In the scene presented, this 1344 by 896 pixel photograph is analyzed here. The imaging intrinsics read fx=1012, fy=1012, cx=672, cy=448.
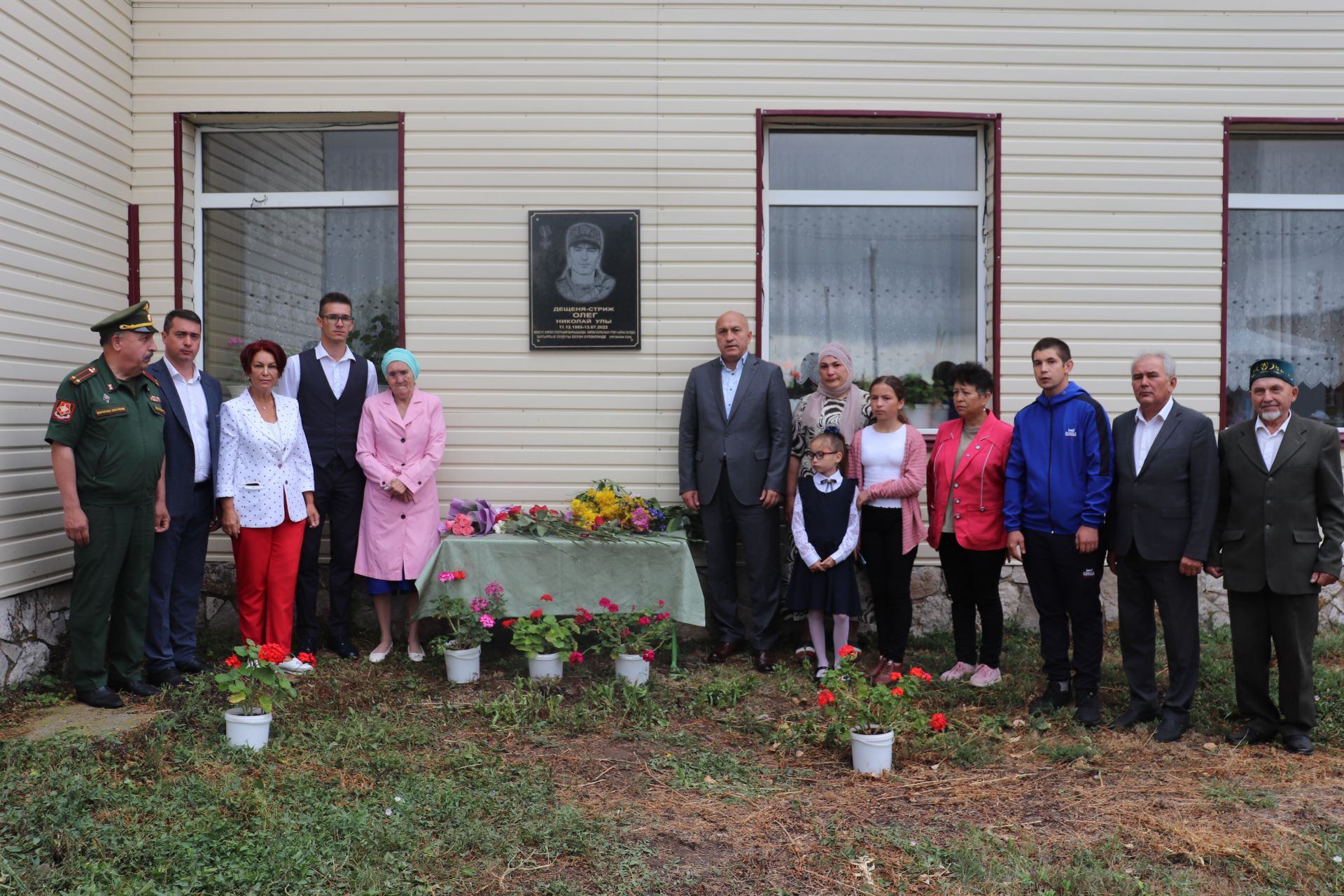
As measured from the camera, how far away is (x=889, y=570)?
5203mm

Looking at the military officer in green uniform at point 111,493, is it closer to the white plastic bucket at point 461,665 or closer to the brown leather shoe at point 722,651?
the white plastic bucket at point 461,665

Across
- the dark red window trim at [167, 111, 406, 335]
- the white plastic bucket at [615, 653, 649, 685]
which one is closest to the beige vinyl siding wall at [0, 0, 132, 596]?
the dark red window trim at [167, 111, 406, 335]

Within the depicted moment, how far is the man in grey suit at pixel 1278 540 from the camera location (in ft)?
13.8

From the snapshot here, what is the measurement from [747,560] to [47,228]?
4142 millimetres

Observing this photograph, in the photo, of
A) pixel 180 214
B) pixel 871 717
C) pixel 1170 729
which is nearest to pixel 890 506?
pixel 871 717

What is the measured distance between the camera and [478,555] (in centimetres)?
542

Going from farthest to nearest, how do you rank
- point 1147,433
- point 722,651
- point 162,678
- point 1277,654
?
point 722,651 < point 162,678 < point 1147,433 < point 1277,654

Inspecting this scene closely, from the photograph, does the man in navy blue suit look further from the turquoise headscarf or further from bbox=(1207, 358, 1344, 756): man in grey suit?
bbox=(1207, 358, 1344, 756): man in grey suit

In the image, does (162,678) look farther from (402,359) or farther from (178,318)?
(402,359)

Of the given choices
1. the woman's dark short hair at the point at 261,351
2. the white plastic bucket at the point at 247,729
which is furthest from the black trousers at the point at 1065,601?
the woman's dark short hair at the point at 261,351

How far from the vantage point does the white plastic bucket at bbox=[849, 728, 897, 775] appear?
3947 millimetres

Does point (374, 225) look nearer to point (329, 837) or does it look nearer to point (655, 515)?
point (655, 515)

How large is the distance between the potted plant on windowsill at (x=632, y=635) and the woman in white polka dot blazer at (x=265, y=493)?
1529 mm

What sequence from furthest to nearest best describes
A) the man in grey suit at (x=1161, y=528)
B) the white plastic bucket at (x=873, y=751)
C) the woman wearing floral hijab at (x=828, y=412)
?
the woman wearing floral hijab at (x=828, y=412) < the man in grey suit at (x=1161, y=528) < the white plastic bucket at (x=873, y=751)
